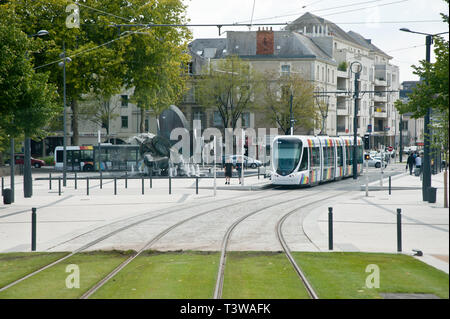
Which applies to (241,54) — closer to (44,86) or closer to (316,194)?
(316,194)

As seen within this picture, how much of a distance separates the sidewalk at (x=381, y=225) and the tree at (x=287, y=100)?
41.5 metres

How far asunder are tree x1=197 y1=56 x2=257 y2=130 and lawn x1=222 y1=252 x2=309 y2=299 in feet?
184

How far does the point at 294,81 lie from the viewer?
71.2m

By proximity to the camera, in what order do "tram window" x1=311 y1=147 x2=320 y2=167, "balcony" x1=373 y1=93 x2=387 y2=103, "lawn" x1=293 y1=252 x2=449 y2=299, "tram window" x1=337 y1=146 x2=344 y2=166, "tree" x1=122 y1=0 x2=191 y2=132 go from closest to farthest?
"lawn" x1=293 y1=252 x2=449 y2=299 < "tram window" x1=311 y1=147 x2=320 y2=167 < "tram window" x1=337 y1=146 x2=344 y2=166 < "tree" x1=122 y1=0 x2=191 y2=132 < "balcony" x1=373 y1=93 x2=387 y2=103

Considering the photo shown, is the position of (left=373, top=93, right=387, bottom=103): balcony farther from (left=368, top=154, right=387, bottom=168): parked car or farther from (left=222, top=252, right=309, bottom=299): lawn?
(left=222, top=252, right=309, bottom=299): lawn

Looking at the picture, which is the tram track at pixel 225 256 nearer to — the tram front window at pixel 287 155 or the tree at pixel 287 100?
the tram front window at pixel 287 155

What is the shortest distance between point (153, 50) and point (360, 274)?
39197mm

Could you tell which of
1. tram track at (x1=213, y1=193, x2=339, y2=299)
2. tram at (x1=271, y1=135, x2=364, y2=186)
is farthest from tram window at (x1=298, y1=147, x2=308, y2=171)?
tram track at (x1=213, y1=193, x2=339, y2=299)

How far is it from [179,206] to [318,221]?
7.24 metres

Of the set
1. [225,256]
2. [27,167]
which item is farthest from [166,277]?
[27,167]

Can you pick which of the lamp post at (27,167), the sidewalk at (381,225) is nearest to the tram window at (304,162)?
the sidewalk at (381,225)

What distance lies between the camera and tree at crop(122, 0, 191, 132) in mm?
47562

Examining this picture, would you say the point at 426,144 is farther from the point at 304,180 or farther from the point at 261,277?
the point at 261,277
